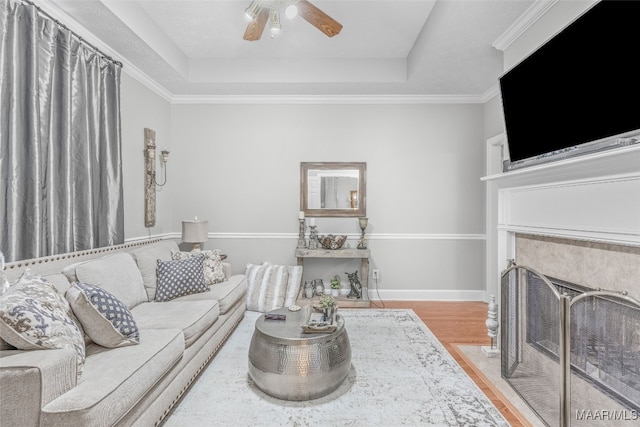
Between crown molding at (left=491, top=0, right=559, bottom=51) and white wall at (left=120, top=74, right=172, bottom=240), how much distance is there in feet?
12.0

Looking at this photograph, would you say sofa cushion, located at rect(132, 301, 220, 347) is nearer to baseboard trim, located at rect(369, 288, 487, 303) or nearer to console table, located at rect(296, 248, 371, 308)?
console table, located at rect(296, 248, 371, 308)

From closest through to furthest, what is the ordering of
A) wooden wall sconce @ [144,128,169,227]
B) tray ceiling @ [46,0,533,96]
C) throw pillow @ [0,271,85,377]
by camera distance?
throw pillow @ [0,271,85,377] → tray ceiling @ [46,0,533,96] → wooden wall sconce @ [144,128,169,227]

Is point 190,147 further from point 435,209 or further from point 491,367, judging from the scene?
point 491,367

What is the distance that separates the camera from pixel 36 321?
144cm

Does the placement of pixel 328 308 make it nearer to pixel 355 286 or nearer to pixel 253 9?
pixel 355 286

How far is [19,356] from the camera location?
1320 millimetres

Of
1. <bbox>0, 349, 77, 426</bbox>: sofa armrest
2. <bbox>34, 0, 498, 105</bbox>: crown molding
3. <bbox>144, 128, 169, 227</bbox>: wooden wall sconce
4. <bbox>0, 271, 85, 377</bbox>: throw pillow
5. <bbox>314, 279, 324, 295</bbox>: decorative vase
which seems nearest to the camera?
<bbox>0, 349, 77, 426</bbox>: sofa armrest

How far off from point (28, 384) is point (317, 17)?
8.42 ft

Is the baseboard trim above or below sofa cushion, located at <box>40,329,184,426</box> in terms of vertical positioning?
below

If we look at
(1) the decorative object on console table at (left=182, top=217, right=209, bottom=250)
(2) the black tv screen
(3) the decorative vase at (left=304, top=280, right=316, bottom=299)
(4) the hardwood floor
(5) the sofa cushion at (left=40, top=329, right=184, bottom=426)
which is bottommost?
(4) the hardwood floor

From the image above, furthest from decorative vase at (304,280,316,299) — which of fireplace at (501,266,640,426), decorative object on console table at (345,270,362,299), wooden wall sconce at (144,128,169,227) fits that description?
fireplace at (501,266,640,426)

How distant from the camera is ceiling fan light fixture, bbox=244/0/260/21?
222cm

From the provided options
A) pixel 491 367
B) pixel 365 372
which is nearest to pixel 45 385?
pixel 365 372

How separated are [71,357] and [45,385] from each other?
132 millimetres
